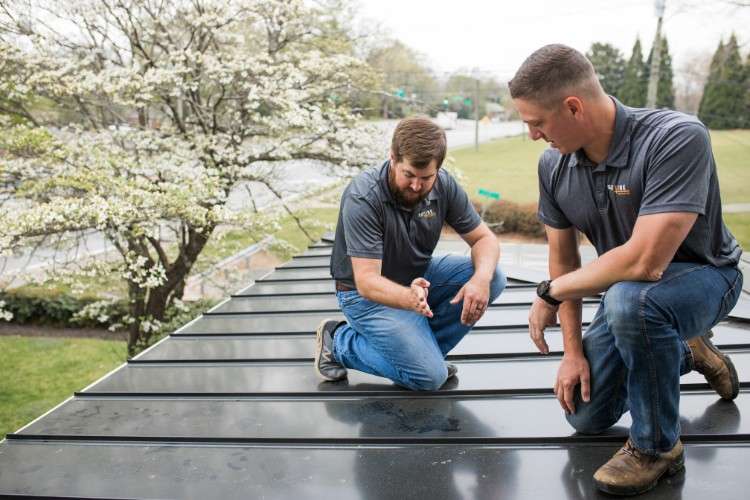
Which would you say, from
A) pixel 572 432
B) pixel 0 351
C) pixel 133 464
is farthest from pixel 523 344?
pixel 0 351

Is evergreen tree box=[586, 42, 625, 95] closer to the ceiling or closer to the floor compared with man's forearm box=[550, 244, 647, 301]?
closer to the ceiling

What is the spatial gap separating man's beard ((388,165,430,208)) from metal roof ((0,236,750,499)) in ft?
2.59

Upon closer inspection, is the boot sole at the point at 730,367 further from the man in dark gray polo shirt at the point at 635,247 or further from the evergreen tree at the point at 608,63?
the evergreen tree at the point at 608,63

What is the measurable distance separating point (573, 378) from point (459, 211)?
41.6 inches

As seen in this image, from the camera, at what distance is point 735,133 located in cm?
2612

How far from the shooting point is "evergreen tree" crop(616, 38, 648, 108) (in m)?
27.9

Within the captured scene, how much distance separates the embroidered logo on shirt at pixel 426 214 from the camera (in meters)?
2.71

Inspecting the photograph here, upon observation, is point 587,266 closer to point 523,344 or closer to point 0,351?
point 523,344

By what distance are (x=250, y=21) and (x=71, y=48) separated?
84.9 inches

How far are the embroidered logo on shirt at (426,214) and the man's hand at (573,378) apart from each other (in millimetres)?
954

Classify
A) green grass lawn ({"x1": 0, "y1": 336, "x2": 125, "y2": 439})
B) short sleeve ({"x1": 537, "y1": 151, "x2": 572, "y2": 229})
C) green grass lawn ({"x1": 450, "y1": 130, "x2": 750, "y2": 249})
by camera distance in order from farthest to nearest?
green grass lawn ({"x1": 450, "y1": 130, "x2": 750, "y2": 249}) → green grass lawn ({"x1": 0, "y1": 336, "x2": 125, "y2": 439}) → short sleeve ({"x1": 537, "y1": 151, "x2": 572, "y2": 229})

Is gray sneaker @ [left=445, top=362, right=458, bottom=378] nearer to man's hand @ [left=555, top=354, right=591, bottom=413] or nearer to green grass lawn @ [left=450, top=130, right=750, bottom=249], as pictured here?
man's hand @ [left=555, top=354, right=591, bottom=413]

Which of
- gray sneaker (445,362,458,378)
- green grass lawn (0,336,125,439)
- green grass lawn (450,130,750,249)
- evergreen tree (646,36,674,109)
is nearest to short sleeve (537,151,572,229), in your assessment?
gray sneaker (445,362,458,378)

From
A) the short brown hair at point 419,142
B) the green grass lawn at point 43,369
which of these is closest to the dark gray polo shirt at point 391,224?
the short brown hair at point 419,142
